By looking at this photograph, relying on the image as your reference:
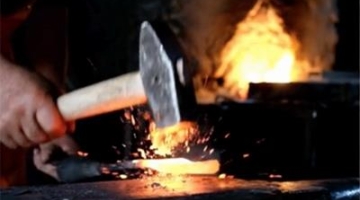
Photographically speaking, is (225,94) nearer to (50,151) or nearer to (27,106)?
(50,151)

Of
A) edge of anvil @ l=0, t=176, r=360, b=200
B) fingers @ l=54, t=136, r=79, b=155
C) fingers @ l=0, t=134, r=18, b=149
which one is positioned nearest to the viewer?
edge of anvil @ l=0, t=176, r=360, b=200

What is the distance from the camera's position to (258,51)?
7.79 ft

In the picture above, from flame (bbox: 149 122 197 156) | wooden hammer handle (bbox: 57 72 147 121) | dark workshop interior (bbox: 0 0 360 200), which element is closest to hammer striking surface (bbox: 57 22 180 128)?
wooden hammer handle (bbox: 57 72 147 121)

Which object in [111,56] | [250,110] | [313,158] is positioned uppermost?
[111,56]

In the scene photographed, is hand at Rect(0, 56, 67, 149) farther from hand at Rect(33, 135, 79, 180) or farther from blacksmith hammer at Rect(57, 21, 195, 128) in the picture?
hand at Rect(33, 135, 79, 180)

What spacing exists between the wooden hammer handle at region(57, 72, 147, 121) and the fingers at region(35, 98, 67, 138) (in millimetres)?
11

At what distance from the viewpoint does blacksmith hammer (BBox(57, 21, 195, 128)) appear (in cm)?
125

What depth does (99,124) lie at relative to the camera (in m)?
2.26

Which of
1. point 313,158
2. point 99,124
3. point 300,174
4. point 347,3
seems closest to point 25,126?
point 300,174

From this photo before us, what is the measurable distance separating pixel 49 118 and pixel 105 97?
0.41 ft

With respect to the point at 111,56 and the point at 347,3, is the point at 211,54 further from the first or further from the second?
the point at 347,3

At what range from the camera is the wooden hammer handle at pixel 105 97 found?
4.46ft

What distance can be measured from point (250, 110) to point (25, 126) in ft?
2.55

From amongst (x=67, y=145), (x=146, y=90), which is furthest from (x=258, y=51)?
(x=146, y=90)
